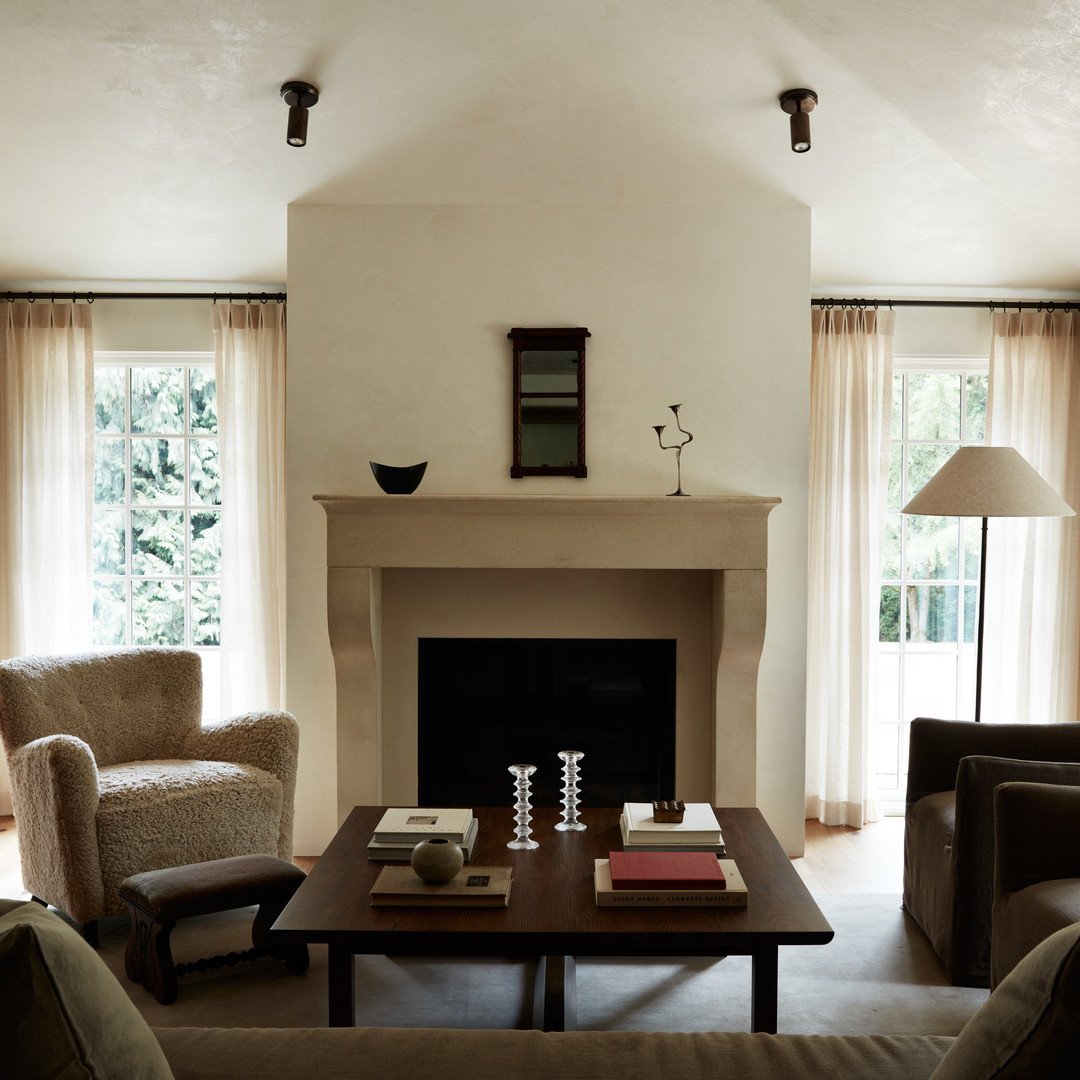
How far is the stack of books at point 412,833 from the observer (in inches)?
96.3

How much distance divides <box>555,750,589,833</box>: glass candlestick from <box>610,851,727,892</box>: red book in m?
0.31

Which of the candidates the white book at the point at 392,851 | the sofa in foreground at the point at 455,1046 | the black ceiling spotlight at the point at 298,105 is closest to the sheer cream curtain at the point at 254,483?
the black ceiling spotlight at the point at 298,105

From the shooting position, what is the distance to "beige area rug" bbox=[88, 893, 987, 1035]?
8.31ft

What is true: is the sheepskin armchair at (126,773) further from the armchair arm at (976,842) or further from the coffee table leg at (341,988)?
the armchair arm at (976,842)

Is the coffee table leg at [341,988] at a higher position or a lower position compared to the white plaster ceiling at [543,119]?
lower

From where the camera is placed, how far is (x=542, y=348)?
382 centimetres

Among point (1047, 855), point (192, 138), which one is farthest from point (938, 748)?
point (192, 138)

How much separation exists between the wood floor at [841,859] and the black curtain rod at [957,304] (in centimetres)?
Result: 232

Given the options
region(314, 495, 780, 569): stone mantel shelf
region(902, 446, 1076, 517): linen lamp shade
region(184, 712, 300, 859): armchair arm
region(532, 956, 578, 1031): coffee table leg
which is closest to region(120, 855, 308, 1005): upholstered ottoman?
region(184, 712, 300, 859): armchair arm

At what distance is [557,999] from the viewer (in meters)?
2.22

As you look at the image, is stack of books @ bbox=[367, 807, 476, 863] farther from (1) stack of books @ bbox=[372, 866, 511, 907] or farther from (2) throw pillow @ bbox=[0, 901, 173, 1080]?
(2) throw pillow @ bbox=[0, 901, 173, 1080]

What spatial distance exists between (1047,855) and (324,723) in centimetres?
260

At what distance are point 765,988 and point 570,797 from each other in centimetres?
75

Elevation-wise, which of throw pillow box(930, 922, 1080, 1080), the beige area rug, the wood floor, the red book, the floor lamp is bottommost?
the wood floor
